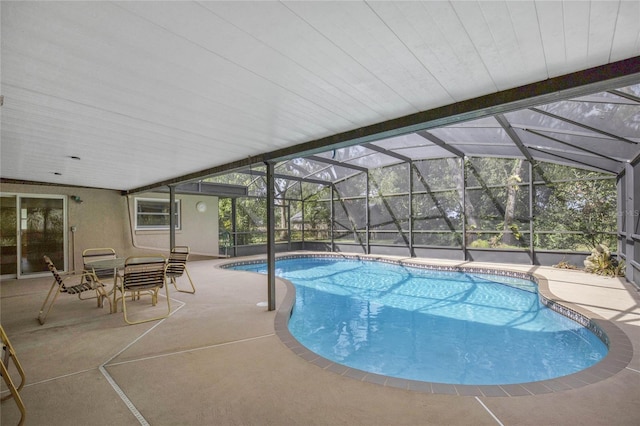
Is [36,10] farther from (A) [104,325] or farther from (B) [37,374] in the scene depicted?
(A) [104,325]

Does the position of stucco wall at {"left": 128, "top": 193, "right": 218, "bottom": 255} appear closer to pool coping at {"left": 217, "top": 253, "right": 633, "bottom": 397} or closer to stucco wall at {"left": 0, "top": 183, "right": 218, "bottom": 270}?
stucco wall at {"left": 0, "top": 183, "right": 218, "bottom": 270}

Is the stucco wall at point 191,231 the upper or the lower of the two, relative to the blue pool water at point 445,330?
upper

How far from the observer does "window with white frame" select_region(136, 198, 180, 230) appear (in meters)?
9.80

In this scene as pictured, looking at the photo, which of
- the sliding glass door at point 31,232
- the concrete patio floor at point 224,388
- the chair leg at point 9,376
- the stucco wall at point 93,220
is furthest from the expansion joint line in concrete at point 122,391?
the stucco wall at point 93,220

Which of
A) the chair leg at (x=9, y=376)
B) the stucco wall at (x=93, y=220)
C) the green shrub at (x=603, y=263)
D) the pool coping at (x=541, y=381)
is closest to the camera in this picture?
the chair leg at (x=9, y=376)

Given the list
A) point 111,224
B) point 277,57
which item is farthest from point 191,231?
point 277,57

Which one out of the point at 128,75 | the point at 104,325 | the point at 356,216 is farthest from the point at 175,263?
the point at 356,216

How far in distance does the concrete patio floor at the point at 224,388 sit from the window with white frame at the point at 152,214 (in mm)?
6005

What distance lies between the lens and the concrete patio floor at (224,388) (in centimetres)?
209

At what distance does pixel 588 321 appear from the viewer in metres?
4.10

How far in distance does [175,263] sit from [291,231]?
331 inches

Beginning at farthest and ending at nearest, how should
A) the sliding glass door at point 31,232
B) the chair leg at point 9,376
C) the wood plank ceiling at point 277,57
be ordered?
the sliding glass door at point 31,232
the chair leg at point 9,376
the wood plank ceiling at point 277,57

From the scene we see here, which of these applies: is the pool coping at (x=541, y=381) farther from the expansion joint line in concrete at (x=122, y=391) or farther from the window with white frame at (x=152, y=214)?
the window with white frame at (x=152, y=214)

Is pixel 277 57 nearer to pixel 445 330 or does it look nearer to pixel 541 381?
pixel 541 381
